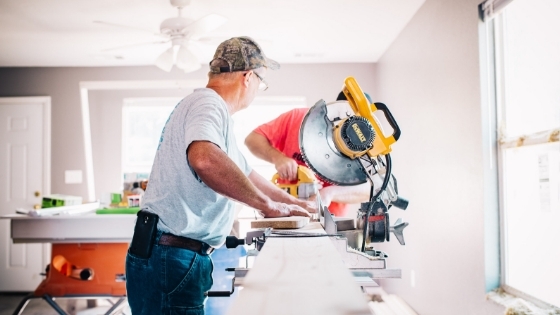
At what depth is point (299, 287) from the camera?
65 cm

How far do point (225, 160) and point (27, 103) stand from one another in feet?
16.0

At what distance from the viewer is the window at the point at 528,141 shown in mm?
2061

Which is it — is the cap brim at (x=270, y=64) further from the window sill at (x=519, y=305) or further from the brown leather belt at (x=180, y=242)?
the window sill at (x=519, y=305)

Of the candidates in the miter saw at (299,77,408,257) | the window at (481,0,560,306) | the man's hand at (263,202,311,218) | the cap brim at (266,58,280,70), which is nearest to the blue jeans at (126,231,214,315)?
the man's hand at (263,202,311,218)

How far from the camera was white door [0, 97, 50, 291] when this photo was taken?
514cm

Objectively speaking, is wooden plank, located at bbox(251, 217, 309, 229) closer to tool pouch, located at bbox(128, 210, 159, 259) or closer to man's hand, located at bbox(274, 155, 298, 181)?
tool pouch, located at bbox(128, 210, 159, 259)

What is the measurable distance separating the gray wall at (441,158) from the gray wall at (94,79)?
1.01m

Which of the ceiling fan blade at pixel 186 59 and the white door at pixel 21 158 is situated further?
the white door at pixel 21 158

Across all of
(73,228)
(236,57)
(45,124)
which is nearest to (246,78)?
(236,57)

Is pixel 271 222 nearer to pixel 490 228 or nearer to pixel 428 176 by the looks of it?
pixel 490 228

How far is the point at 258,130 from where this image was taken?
2.37 metres

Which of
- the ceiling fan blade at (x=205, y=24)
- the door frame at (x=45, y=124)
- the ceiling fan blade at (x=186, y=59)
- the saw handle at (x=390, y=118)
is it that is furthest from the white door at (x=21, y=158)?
the saw handle at (x=390, y=118)

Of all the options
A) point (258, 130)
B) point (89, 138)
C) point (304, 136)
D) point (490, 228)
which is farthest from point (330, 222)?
point (89, 138)

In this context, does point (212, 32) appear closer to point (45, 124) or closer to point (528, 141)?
point (45, 124)
